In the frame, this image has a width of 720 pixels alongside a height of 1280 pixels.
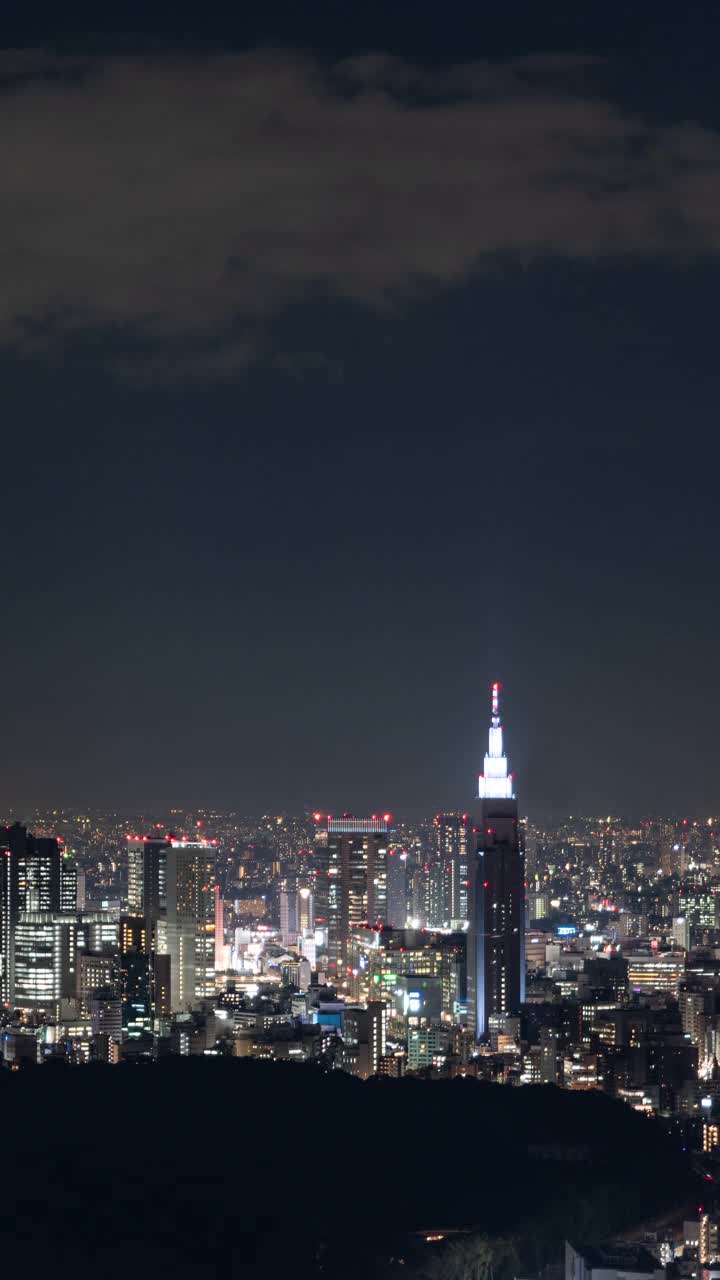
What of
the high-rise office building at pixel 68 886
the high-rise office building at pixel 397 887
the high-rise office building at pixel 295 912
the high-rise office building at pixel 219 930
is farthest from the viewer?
the high-rise office building at pixel 295 912

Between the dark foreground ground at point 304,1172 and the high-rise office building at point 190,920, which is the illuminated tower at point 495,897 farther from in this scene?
the dark foreground ground at point 304,1172

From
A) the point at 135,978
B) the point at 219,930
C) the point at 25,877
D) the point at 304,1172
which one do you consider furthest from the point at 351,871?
the point at 304,1172

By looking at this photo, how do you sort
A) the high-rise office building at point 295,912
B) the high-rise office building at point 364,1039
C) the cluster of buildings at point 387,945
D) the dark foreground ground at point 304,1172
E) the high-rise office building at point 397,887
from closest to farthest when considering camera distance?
the dark foreground ground at point 304,1172 → the high-rise office building at point 364,1039 → the cluster of buildings at point 387,945 → the high-rise office building at point 397,887 → the high-rise office building at point 295,912

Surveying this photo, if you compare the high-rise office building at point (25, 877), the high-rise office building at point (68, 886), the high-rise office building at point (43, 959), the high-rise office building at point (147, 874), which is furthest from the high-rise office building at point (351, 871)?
the high-rise office building at point (43, 959)

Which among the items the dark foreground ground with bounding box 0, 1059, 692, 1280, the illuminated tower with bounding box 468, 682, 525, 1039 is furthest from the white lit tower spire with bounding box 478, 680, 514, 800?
the dark foreground ground with bounding box 0, 1059, 692, 1280

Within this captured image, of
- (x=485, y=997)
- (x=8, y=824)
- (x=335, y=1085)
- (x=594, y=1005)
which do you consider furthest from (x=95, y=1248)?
(x=8, y=824)

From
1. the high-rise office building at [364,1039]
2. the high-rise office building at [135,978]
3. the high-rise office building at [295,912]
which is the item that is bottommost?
the high-rise office building at [364,1039]

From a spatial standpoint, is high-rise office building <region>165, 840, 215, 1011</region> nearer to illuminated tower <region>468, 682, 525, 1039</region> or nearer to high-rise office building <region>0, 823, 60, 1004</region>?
high-rise office building <region>0, 823, 60, 1004</region>
